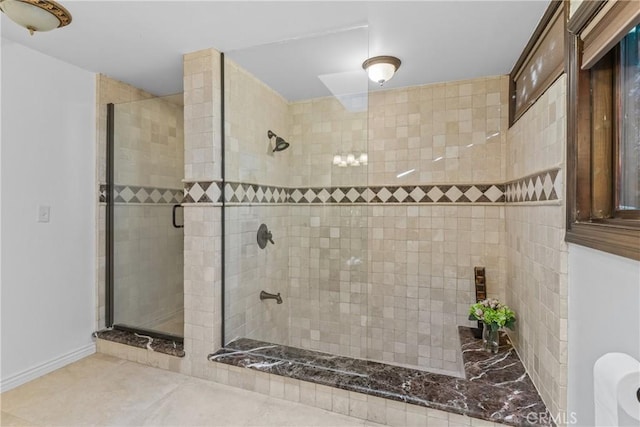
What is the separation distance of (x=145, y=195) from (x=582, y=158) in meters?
2.93

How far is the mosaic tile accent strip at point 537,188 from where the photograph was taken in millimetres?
1446

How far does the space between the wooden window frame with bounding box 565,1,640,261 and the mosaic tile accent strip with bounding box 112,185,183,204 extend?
2720mm

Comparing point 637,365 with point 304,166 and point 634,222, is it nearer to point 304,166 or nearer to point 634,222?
point 634,222

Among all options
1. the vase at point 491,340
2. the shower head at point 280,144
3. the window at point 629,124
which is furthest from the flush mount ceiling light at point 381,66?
the vase at point 491,340

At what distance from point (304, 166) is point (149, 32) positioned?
1277 millimetres

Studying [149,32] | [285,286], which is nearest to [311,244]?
[285,286]

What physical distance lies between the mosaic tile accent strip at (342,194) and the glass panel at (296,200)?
0.01 m

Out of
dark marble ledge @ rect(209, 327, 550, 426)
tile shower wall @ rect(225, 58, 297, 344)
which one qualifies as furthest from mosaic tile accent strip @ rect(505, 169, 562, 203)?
tile shower wall @ rect(225, 58, 297, 344)

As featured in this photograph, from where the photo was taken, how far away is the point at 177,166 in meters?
2.68

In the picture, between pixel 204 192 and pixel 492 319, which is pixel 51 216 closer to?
pixel 204 192

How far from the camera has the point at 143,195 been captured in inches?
103

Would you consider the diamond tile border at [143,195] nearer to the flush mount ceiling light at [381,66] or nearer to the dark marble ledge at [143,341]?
the dark marble ledge at [143,341]
